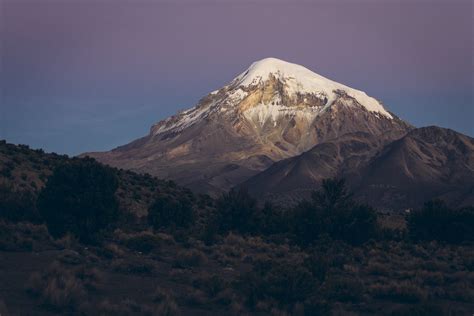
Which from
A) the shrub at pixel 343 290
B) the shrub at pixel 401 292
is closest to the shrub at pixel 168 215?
the shrub at pixel 401 292

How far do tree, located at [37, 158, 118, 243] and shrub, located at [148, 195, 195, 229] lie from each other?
35.4ft

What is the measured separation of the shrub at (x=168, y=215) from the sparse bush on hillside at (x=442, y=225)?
1641cm

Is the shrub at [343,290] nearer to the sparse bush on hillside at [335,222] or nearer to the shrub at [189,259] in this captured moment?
the shrub at [189,259]

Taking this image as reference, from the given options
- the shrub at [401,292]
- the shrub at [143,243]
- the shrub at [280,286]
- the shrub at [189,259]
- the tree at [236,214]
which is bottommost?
the shrub at [401,292]

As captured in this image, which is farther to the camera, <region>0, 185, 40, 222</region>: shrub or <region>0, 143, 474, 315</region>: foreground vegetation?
<region>0, 185, 40, 222</region>: shrub

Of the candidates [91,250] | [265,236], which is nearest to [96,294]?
[91,250]

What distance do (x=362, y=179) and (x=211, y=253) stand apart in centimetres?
16529

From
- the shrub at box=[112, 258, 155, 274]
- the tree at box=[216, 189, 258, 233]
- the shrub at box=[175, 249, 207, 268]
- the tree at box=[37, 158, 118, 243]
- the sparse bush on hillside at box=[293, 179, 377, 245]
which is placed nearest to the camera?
the shrub at box=[112, 258, 155, 274]

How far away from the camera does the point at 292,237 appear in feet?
147

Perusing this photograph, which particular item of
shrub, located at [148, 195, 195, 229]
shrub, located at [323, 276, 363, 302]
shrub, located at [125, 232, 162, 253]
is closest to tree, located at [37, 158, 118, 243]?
shrub, located at [125, 232, 162, 253]

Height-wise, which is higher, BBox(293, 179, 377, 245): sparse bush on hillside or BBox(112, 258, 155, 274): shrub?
BBox(293, 179, 377, 245): sparse bush on hillside

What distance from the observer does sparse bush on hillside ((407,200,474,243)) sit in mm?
50688

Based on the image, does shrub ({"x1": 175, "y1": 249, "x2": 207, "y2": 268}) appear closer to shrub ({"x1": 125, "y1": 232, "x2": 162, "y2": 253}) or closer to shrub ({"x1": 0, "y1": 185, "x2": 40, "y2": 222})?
shrub ({"x1": 125, "y1": 232, "x2": 162, "y2": 253})

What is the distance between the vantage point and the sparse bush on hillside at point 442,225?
1996 inches
